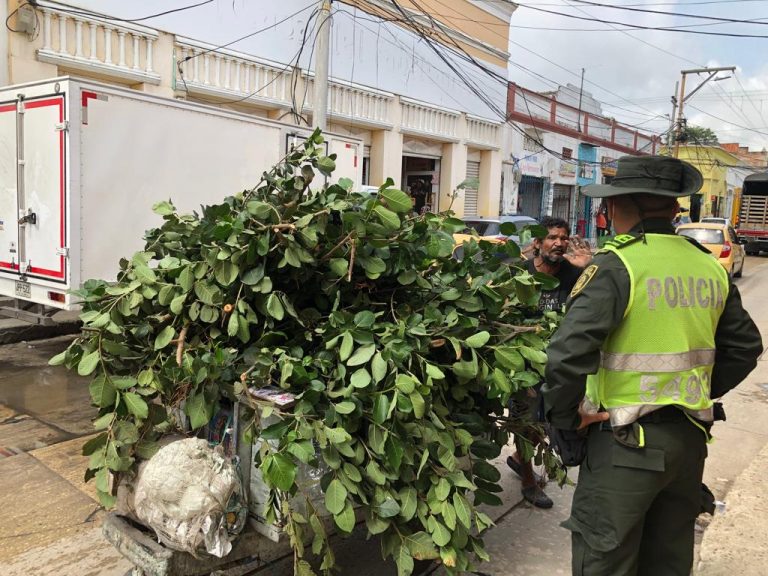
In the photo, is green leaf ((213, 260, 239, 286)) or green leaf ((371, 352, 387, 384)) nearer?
green leaf ((371, 352, 387, 384))

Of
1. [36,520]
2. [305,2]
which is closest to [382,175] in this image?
[305,2]

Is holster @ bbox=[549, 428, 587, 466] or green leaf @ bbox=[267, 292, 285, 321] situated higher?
green leaf @ bbox=[267, 292, 285, 321]

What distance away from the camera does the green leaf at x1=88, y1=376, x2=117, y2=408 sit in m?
2.71

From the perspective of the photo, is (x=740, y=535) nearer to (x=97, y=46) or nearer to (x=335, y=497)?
(x=335, y=497)

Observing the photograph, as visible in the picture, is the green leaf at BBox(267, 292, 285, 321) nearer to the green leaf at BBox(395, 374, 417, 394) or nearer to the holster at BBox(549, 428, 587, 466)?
the green leaf at BBox(395, 374, 417, 394)

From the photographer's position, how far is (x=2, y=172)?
6.60 m

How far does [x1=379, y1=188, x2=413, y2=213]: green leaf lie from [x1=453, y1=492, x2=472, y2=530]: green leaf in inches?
47.6

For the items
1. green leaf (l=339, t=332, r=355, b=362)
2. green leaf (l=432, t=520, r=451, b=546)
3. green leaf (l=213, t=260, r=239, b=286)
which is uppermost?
green leaf (l=213, t=260, r=239, b=286)

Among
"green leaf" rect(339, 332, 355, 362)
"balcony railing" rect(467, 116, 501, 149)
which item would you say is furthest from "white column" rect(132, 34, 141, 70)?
"balcony railing" rect(467, 116, 501, 149)

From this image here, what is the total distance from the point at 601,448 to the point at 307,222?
4.73ft

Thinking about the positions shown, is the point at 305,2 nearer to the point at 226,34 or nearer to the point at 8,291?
the point at 226,34

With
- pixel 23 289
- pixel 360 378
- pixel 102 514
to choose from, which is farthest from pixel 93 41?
pixel 360 378

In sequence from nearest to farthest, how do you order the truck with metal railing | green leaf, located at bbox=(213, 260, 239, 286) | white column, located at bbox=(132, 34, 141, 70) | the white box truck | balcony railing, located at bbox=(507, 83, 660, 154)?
1. green leaf, located at bbox=(213, 260, 239, 286)
2. the white box truck
3. white column, located at bbox=(132, 34, 141, 70)
4. balcony railing, located at bbox=(507, 83, 660, 154)
5. the truck with metal railing

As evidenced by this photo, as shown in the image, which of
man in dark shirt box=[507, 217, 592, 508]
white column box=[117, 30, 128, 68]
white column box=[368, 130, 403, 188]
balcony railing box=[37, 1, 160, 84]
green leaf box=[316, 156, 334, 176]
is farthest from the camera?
white column box=[368, 130, 403, 188]
